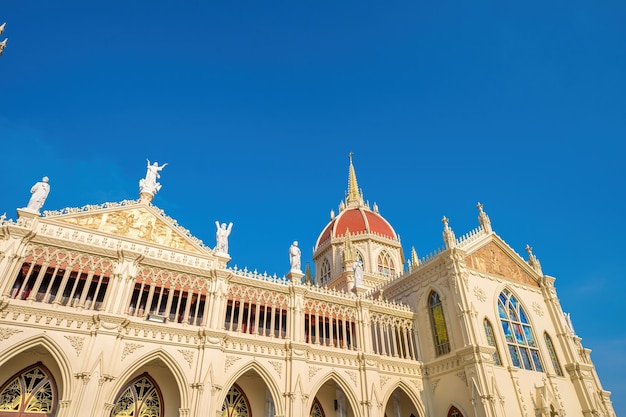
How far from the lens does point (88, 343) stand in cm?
1725

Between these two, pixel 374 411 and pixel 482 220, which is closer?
pixel 374 411

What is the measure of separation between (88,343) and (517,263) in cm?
2853

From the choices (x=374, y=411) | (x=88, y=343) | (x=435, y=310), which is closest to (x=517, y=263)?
(x=435, y=310)

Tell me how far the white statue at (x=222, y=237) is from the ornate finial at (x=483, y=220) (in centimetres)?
1914

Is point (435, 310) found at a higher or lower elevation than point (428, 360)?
higher

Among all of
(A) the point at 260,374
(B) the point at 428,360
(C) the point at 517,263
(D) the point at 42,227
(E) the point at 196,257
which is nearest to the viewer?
(D) the point at 42,227

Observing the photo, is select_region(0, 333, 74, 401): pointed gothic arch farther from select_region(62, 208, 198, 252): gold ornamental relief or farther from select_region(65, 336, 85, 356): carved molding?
select_region(62, 208, 198, 252): gold ornamental relief

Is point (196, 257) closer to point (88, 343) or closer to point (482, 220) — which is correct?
point (88, 343)

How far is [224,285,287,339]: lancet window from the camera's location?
21781 mm

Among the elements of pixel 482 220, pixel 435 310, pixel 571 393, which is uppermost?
pixel 482 220

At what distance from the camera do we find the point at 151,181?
23797 mm

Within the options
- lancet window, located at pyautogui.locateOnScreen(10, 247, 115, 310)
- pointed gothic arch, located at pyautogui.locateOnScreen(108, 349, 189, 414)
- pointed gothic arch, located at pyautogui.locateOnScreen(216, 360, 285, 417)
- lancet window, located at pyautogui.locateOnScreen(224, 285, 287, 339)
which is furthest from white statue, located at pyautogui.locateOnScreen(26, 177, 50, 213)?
pointed gothic arch, located at pyautogui.locateOnScreen(216, 360, 285, 417)

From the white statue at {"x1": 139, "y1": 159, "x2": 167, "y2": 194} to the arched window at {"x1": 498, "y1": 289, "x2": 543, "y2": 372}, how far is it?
930 inches

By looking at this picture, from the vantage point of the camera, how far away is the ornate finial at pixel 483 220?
98.2 feet
